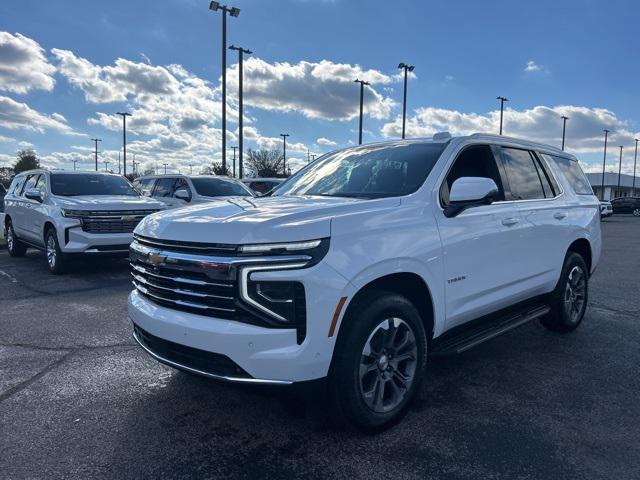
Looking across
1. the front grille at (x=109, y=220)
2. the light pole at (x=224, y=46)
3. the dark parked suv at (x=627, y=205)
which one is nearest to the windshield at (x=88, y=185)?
the front grille at (x=109, y=220)

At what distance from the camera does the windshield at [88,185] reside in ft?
31.6

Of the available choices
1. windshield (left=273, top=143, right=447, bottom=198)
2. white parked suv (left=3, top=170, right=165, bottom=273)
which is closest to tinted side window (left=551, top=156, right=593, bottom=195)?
→ windshield (left=273, top=143, right=447, bottom=198)

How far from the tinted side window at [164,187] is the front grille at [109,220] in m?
4.03

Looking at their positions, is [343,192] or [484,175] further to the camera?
[484,175]

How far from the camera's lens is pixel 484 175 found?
439cm

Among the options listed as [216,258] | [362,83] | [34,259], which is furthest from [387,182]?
[362,83]

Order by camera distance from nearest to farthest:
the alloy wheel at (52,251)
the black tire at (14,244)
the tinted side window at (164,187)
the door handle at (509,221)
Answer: the door handle at (509,221), the alloy wheel at (52,251), the black tire at (14,244), the tinted side window at (164,187)

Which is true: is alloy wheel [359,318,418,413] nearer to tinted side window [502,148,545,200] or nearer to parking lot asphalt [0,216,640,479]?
parking lot asphalt [0,216,640,479]

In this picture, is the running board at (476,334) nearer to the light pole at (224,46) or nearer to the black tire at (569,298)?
the black tire at (569,298)

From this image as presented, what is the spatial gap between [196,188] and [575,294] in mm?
9058

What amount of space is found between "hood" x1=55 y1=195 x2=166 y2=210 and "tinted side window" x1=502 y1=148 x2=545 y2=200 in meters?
6.53

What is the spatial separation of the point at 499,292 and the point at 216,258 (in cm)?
252

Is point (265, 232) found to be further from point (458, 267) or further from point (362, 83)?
point (362, 83)

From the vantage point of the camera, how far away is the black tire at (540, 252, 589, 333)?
17.2 feet
